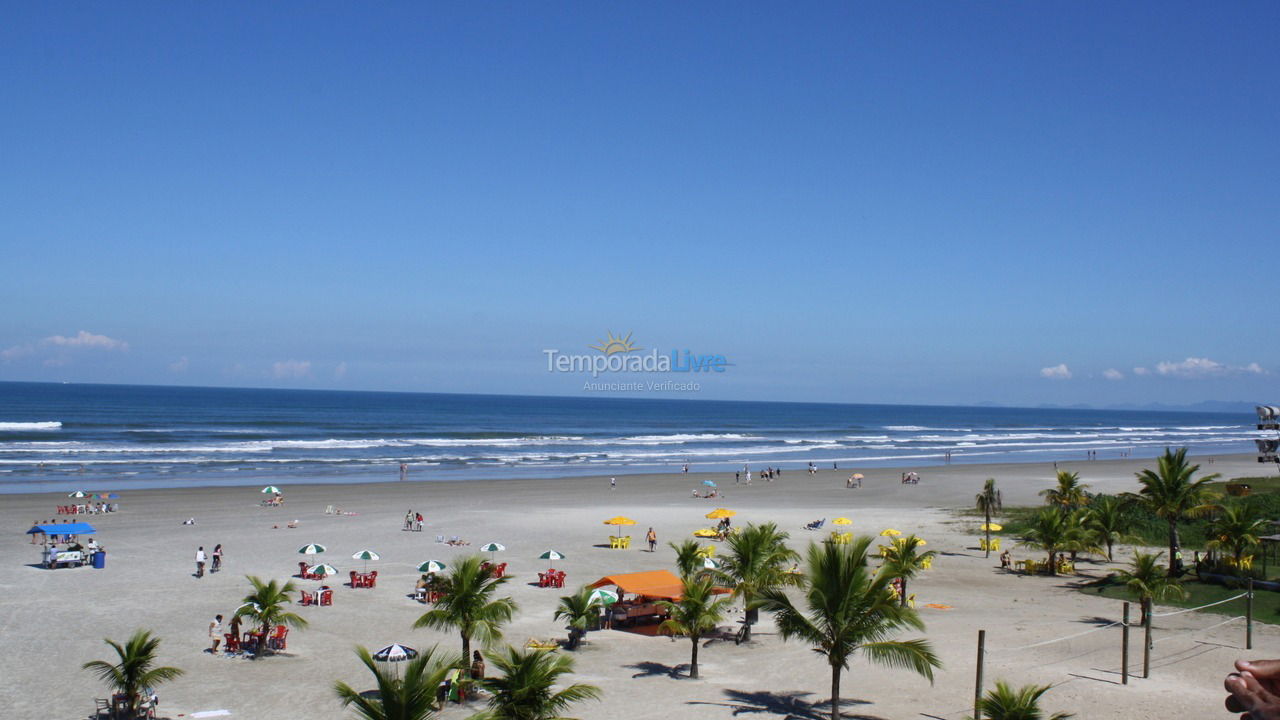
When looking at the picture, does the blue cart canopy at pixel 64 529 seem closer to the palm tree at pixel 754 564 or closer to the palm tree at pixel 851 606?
the palm tree at pixel 754 564

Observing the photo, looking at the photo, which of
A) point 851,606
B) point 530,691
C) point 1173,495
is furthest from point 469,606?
point 1173,495

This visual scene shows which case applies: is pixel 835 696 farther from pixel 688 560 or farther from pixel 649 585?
pixel 649 585

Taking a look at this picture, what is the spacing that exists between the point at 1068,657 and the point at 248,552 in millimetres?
23320

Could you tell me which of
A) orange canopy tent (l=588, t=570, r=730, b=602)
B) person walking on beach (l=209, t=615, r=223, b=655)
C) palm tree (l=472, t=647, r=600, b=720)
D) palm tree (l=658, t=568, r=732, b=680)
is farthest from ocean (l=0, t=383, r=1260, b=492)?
palm tree (l=472, t=647, r=600, b=720)

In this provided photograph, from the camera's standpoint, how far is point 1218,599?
22.3m

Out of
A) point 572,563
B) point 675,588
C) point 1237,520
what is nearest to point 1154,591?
point 1237,520

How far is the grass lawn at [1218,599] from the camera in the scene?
67.9ft

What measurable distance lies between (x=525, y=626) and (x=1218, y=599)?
55.1ft

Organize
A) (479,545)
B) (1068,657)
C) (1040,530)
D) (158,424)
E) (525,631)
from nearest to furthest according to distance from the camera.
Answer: (1068,657), (525,631), (1040,530), (479,545), (158,424)

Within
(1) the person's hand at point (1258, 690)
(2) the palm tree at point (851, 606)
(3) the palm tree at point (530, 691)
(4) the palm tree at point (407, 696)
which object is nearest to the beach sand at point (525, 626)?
(2) the palm tree at point (851, 606)

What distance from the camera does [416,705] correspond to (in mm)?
8516

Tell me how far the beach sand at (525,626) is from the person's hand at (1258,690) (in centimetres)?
1097

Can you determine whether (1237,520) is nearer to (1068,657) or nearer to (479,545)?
(1068,657)

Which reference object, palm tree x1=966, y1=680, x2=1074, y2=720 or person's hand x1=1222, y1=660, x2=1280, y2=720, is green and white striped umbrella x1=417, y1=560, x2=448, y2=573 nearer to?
palm tree x1=966, y1=680, x2=1074, y2=720
